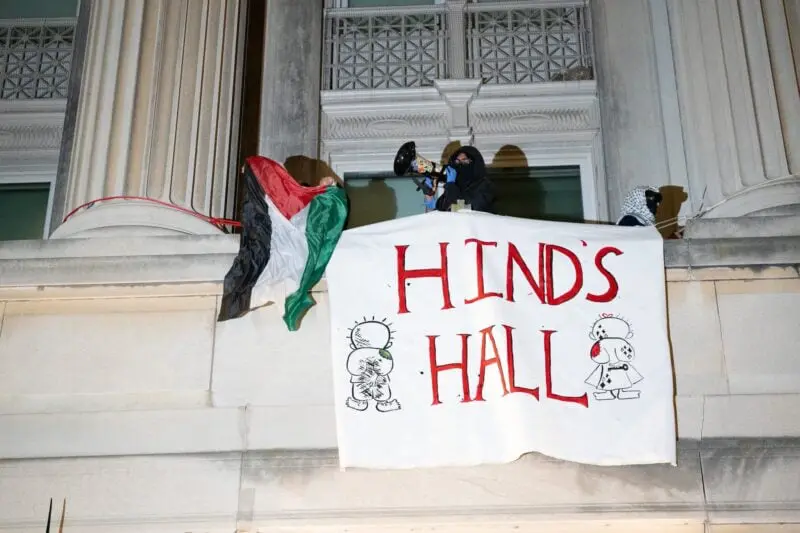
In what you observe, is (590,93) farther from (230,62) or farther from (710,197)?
(230,62)

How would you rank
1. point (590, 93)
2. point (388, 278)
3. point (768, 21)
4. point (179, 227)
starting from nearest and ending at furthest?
1. point (388, 278)
2. point (179, 227)
3. point (768, 21)
4. point (590, 93)

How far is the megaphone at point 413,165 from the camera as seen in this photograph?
310 inches

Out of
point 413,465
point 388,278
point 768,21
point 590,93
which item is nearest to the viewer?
point 413,465

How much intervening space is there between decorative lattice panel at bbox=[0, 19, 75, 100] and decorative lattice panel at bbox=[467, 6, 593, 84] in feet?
18.5

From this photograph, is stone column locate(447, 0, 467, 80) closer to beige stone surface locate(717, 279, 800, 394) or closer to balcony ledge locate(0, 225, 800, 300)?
balcony ledge locate(0, 225, 800, 300)

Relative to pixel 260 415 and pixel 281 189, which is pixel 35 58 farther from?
pixel 260 415

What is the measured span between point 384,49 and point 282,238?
19.3 feet

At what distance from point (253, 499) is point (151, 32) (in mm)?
4527

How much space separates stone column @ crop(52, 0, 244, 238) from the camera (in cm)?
764

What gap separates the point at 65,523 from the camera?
6426mm

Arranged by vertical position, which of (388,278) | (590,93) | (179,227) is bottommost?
(388,278)

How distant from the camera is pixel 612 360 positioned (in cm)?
661

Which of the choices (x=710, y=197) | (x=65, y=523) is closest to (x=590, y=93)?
(x=710, y=197)

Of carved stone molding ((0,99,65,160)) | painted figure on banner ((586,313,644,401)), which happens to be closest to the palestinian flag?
painted figure on banner ((586,313,644,401))
